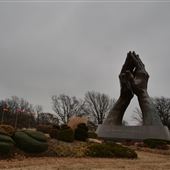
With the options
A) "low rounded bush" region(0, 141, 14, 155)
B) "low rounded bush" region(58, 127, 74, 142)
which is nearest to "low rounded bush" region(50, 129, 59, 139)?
"low rounded bush" region(58, 127, 74, 142)

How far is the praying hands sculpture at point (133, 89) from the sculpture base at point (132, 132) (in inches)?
28.7

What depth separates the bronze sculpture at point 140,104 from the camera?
23203mm

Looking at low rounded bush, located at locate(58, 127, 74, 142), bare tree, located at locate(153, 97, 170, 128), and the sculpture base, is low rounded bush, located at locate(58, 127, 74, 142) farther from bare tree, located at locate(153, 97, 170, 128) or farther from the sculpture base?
bare tree, located at locate(153, 97, 170, 128)

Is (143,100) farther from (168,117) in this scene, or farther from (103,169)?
(168,117)

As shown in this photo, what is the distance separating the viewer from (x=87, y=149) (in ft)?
44.6

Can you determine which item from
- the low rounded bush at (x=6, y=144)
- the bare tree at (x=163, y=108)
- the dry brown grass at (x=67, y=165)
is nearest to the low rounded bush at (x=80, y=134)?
the low rounded bush at (x=6, y=144)

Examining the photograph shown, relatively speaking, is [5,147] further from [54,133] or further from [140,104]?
[140,104]

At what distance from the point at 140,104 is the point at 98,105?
37.6 m

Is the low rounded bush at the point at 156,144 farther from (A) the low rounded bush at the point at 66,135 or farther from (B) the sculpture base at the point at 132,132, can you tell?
(A) the low rounded bush at the point at 66,135

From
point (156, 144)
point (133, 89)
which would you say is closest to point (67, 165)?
point (156, 144)

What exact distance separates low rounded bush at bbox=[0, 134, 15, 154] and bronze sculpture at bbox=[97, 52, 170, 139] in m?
13.8

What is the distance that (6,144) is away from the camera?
11094mm

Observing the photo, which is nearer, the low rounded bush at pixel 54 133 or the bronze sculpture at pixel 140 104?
the low rounded bush at pixel 54 133

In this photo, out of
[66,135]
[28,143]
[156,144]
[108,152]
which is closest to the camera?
[28,143]
